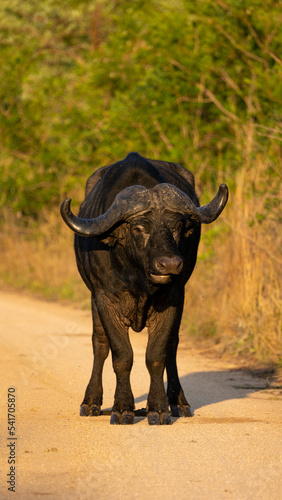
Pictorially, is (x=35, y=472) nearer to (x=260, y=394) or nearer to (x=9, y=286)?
(x=260, y=394)

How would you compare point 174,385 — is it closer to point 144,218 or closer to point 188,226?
point 188,226

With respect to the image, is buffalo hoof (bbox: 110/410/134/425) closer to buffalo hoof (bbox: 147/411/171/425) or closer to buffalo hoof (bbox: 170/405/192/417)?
buffalo hoof (bbox: 147/411/171/425)

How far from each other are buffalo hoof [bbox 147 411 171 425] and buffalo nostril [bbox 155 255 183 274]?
3.61 ft

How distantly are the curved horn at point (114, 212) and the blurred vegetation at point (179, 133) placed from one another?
3291 millimetres

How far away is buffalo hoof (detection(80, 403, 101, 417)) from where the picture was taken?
A: 6.43m

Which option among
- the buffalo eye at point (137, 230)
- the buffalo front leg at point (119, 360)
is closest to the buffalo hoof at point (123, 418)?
the buffalo front leg at point (119, 360)

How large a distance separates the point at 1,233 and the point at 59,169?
1.95 m

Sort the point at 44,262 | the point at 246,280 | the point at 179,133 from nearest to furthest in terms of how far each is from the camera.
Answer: the point at 246,280 < the point at 179,133 < the point at 44,262

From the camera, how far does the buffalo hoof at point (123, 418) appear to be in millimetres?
5934

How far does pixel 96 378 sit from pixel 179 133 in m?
9.06


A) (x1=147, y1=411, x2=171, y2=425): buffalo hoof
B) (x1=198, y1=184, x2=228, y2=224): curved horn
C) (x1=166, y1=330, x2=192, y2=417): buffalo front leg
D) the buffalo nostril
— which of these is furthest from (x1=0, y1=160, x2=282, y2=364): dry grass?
the buffalo nostril

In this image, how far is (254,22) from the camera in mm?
13914

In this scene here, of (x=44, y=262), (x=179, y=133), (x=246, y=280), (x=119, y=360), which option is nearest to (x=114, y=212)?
(x=119, y=360)

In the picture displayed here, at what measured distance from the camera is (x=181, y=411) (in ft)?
21.2
